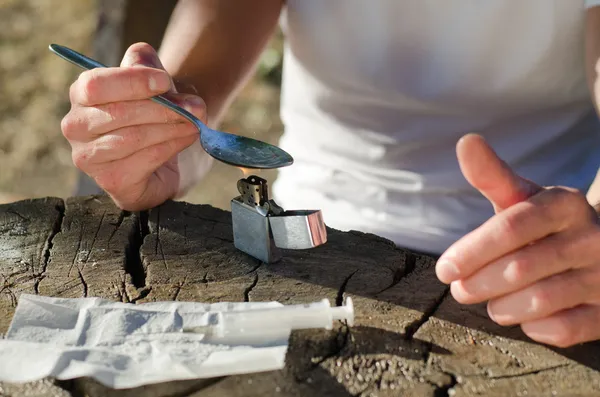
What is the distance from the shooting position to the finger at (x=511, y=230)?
850 millimetres

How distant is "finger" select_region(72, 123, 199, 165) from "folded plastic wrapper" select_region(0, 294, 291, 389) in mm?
295

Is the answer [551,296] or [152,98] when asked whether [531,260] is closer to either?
[551,296]

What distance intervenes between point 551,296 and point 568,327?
4cm

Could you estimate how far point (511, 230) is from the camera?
0.85m

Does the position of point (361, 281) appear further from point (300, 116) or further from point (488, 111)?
point (300, 116)

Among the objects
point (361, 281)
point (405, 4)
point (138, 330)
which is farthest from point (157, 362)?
point (405, 4)

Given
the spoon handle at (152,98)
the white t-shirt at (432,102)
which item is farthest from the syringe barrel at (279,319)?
the white t-shirt at (432,102)

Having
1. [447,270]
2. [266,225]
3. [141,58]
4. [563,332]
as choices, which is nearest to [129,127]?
[141,58]

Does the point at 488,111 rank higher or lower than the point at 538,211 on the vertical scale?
higher

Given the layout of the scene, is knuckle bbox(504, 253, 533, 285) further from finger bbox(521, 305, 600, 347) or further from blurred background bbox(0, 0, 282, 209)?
blurred background bbox(0, 0, 282, 209)

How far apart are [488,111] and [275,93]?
2595mm

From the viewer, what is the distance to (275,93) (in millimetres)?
4012

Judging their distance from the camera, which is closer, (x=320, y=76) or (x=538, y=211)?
(x=538, y=211)

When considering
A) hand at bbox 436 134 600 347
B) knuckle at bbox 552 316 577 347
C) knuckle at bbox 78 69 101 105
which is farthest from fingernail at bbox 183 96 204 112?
knuckle at bbox 552 316 577 347
